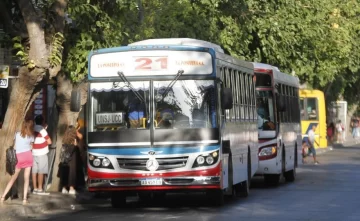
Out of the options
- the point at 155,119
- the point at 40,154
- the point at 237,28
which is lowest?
the point at 40,154

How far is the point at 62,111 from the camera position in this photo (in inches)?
941

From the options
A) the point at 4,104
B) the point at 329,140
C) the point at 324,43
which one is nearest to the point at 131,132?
the point at 4,104

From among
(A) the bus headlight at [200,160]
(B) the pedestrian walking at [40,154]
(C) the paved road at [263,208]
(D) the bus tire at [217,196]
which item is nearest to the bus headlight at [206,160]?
(A) the bus headlight at [200,160]

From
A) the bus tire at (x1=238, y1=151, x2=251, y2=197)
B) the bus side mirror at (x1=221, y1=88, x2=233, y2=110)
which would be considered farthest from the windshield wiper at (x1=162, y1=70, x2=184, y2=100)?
the bus tire at (x1=238, y1=151, x2=251, y2=197)

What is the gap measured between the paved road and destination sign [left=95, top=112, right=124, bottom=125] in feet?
5.53

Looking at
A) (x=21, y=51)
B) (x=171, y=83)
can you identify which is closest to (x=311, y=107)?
(x=171, y=83)

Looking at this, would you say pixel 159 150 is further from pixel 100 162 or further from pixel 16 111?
pixel 16 111

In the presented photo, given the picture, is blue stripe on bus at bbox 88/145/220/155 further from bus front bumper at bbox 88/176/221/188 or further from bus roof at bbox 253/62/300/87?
bus roof at bbox 253/62/300/87

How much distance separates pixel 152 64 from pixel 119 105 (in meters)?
0.98

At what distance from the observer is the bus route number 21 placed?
18891mm

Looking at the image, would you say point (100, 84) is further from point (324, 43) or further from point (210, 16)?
point (324, 43)

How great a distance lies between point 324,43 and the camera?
40.8 meters

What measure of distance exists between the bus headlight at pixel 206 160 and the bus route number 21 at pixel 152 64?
5.88ft

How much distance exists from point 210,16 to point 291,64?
539cm
